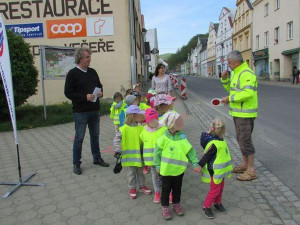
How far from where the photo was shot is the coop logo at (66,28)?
13.8 m

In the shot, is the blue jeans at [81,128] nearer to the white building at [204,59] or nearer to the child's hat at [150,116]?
the child's hat at [150,116]

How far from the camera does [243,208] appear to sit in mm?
3383

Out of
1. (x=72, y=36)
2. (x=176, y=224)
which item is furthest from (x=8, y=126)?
(x=176, y=224)

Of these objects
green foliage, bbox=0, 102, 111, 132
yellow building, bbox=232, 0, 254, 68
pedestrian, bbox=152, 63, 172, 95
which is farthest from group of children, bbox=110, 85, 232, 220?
yellow building, bbox=232, 0, 254, 68

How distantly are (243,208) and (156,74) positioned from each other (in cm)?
395

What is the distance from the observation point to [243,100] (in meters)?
3.93

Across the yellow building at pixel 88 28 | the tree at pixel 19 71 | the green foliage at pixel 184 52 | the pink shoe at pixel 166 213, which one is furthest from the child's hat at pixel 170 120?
the green foliage at pixel 184 52

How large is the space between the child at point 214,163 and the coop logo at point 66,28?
1199 centimetres

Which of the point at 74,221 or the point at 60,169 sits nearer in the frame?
the point at 74,221

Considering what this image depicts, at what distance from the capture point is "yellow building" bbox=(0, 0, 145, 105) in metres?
13.6

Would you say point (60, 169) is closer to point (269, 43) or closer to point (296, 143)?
point (296, 143)

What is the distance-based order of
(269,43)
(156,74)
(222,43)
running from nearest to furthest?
(156,74) → (269,43) → (222,43)

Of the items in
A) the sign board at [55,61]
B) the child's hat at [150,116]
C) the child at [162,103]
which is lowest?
the child's hat at [150,116]

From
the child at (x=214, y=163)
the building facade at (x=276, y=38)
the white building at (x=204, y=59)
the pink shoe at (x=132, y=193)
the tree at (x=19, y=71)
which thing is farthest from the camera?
the white building at (x=204, y=59)
